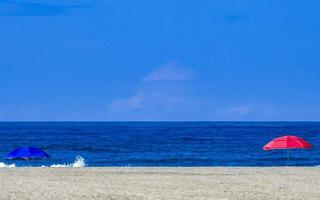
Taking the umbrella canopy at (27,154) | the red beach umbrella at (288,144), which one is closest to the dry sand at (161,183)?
the red beach umbrella at (288,144)

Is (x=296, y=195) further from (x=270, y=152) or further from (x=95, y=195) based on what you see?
(x=270, y=152)

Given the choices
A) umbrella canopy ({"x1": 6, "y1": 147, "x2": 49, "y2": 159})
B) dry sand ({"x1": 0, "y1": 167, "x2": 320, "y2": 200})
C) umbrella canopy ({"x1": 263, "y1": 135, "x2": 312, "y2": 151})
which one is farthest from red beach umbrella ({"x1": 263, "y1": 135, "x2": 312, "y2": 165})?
umbrella canopy ({"x1": 6, "y1": 147, "x2": 49, "y2": 159})

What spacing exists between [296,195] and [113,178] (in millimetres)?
7298

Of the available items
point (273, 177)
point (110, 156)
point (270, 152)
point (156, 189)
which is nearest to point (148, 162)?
point (110, 156)

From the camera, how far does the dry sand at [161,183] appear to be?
68.7ft

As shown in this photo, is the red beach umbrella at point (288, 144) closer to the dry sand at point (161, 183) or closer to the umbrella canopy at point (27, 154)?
the dry sand at point (161, 183)

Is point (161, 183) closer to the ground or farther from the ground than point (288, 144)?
closer to the ground

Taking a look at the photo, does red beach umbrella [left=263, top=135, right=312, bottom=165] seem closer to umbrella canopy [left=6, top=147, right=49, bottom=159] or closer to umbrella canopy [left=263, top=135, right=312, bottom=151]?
umbrella canopy [left=263, top=135, right=312, bottom=151]

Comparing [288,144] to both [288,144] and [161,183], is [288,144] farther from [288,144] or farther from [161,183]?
[161,183]

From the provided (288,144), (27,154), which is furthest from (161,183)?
(27,154)

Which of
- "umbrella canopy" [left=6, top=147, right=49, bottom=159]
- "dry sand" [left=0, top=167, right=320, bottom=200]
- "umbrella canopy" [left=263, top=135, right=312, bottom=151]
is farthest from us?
"umbrella canopy" [left=6, top=147, right=49, bottom=159]

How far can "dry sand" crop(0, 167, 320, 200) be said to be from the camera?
68.7 feet

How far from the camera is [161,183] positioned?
24.3 m

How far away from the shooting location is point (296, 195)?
837 inches
